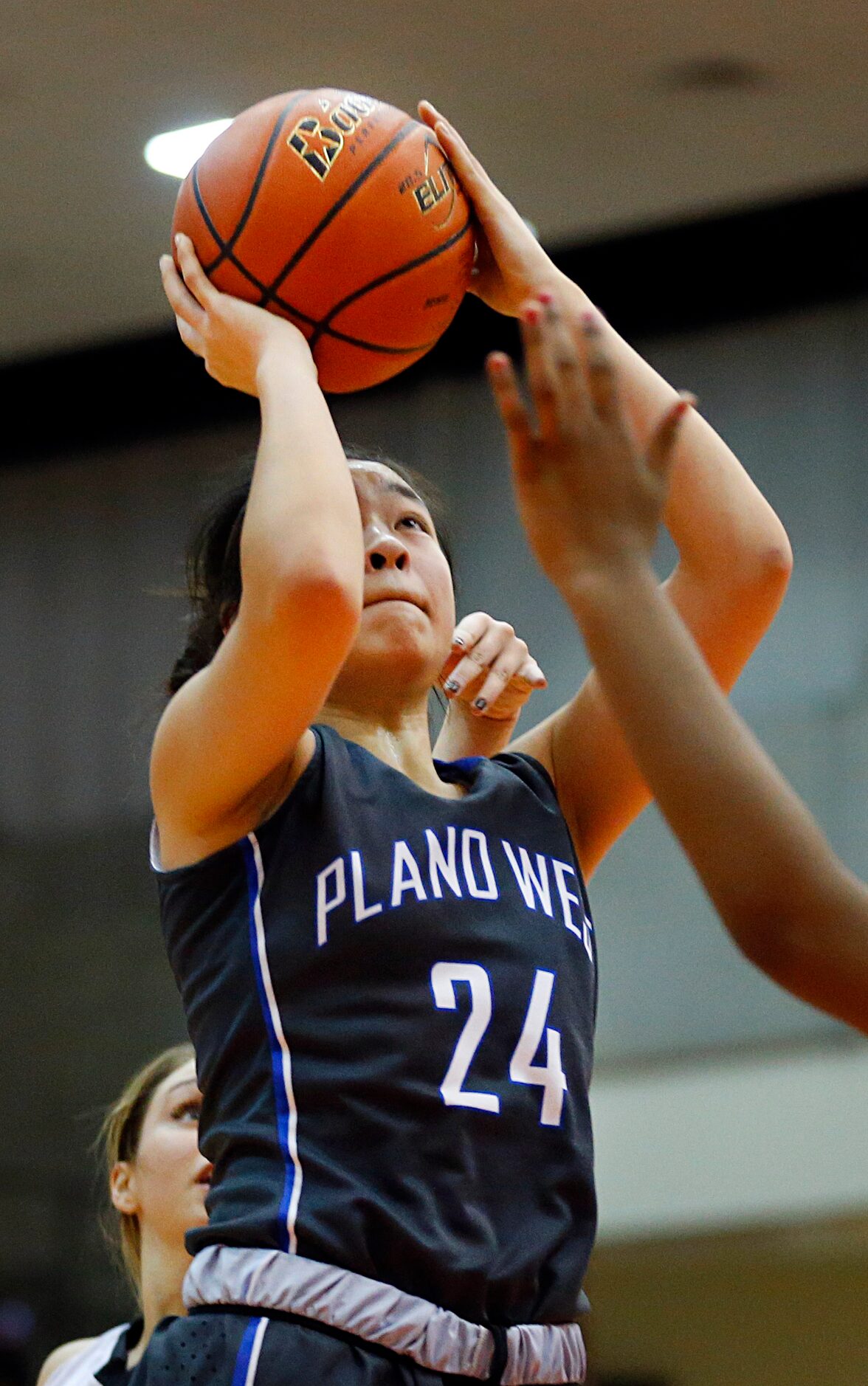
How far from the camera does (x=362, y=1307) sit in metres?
1.42

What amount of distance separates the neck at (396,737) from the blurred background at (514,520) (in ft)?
7.07

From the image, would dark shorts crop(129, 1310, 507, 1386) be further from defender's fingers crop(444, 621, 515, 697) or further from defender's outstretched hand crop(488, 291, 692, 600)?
defender's fingers crop(444, 621, 515, 697)

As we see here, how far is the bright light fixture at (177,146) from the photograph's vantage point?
4672 mm

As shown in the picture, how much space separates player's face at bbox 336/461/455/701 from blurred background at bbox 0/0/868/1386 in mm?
2124

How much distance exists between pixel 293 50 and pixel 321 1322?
11.6 ft

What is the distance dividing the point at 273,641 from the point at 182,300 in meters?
0.47

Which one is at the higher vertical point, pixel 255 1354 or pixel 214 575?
pixel 214 575

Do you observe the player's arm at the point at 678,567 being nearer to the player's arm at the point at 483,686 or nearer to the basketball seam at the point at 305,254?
the basketball seam at the point at 305,254

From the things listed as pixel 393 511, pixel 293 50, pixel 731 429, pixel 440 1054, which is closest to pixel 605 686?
pixel 440 1054

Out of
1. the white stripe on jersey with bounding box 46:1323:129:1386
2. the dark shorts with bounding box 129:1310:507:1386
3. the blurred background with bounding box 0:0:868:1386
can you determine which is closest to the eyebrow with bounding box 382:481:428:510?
the dark shorts with bounding box 129:1310:507:1386

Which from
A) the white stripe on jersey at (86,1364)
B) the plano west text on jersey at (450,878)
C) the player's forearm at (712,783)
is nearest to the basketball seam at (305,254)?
the plano west text on jersey at (450,878)

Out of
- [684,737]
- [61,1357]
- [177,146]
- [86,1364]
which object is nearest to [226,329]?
[684,737]

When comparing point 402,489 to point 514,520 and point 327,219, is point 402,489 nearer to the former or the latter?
point 327,219

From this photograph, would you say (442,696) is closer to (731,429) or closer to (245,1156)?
(245,1156)
